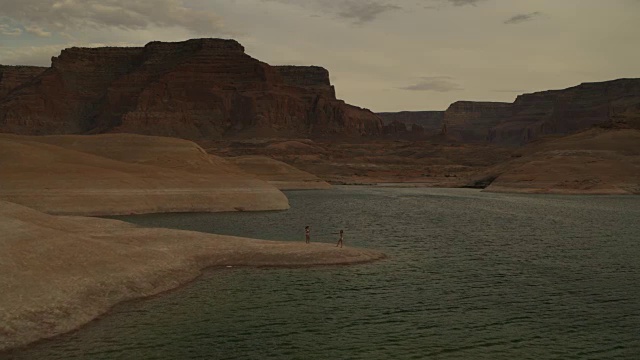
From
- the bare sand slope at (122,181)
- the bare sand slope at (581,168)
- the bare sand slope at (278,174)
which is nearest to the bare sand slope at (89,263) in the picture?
the bare sand slope at (122,181)

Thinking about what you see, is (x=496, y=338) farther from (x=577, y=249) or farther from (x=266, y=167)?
(x=266, y=167)

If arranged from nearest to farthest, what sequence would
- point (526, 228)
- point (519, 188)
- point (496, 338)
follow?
point (496, 338) → point (526, 228) → point (519, 188)

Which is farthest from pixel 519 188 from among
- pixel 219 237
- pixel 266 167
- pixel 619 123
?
pixel 219 237

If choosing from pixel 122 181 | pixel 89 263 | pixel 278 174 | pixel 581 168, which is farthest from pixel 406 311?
pixel 278 174

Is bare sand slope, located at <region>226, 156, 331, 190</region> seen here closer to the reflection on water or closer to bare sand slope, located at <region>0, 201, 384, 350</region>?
the reflection on water

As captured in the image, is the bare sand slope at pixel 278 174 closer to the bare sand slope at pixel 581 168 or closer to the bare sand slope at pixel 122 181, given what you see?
the bare sand slope at pixel 581 168

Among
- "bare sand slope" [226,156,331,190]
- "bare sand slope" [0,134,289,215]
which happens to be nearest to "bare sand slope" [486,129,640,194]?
"bare sand slope" [226,156,331,190]
